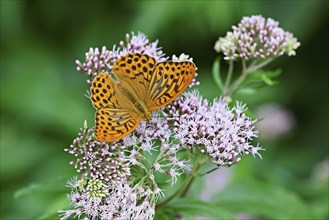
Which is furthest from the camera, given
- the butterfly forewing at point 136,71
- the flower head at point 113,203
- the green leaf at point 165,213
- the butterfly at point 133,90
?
the green leaf at point 165,213

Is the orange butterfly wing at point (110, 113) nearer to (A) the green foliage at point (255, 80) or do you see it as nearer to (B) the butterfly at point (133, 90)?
(B) the butterfly at point (133, 90)

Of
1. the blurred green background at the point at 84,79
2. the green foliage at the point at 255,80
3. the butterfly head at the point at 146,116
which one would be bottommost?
the butterfly head at the point at 146,116

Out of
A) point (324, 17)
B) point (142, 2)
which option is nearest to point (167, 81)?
point (142, 2)

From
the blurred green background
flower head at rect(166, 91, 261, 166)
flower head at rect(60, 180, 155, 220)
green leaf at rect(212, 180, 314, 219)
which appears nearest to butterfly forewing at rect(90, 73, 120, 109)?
flower head at rect(166, 91, 261, 166)

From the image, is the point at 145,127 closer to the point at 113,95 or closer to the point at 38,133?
the point at 113,95

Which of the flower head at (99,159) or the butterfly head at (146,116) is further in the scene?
the butterfly head at (146,116)

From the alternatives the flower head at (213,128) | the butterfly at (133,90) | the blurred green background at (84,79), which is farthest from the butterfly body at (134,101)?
the blurred green background at (84,79)

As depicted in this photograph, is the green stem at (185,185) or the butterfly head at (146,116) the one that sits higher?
the butterfly head at (146,116)

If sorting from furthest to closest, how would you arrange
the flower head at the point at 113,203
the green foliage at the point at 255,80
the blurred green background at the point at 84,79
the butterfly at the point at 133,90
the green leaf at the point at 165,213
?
the blurred green background at the point at 84,79 < the green foliage at the point at 255,80 < the green leaf at the point at 165,213 < the butterfly at the point at 133,90 < the flower head at the point at 113,203
